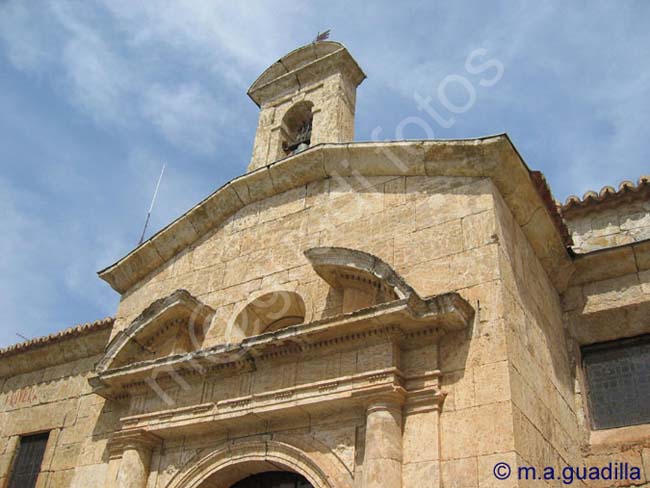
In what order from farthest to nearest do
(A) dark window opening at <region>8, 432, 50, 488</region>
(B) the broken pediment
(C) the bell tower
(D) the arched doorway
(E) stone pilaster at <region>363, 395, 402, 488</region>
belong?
1. (C) the bell tower
2. (A) dark window opening at <region>8, 432, 50, 488</region>
3. (B) the broken pediment
4. (D) the arched doorway
5. (E) stone pilaster at <region>363, 395, 402, 488</region>

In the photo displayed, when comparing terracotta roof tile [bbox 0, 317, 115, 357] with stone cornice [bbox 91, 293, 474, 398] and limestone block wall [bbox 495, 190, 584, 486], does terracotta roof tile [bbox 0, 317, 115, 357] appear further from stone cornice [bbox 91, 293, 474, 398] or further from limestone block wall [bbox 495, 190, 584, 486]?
limestone block wall [bbox 495, 190, 584, 486]

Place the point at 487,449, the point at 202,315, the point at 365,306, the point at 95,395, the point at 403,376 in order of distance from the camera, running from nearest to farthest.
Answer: the point at 487,449, the point at 403,376, the point at 365,306, the point at 202,315, the point at 95,395

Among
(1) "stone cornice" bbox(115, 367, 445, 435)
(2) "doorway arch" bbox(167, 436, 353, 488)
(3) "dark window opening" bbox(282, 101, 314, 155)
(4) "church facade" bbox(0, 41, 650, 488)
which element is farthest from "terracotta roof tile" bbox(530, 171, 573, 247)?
(3) "dark window opening" bbox(282, 101, 314, 155)

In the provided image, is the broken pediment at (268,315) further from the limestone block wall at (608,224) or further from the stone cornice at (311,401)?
the limestone block wall at (608,224)

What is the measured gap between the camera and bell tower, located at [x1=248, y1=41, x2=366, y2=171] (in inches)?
356

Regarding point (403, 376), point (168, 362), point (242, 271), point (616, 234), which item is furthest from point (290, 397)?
point (616, 234)

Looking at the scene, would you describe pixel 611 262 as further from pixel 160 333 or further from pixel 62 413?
pixel 62 413

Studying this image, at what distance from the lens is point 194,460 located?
21.7 ft

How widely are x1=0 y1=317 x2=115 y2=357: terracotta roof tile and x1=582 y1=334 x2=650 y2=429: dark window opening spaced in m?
5.80

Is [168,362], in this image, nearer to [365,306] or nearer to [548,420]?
[365,306]

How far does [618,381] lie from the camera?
7164 mm

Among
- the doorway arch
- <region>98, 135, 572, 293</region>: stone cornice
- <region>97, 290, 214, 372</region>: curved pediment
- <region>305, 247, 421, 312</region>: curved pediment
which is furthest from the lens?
<region>97, 290, 214, 372</region>: curved pediment

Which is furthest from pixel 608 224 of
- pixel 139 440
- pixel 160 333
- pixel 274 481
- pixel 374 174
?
pixel 139 440

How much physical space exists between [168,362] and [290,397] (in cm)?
149
